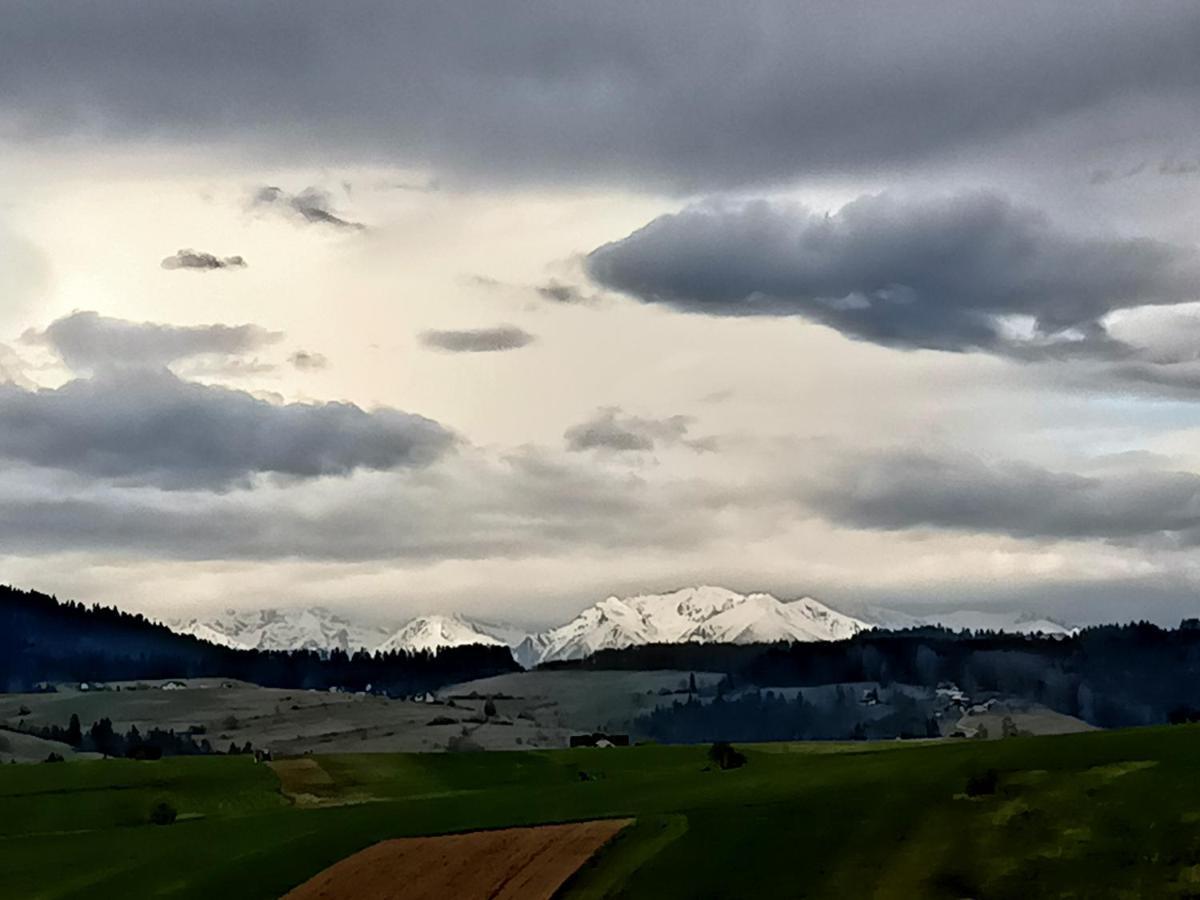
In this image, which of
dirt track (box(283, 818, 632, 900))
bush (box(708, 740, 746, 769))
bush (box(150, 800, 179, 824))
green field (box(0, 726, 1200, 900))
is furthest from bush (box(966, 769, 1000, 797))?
bush (box(150, 800, 179, 824))

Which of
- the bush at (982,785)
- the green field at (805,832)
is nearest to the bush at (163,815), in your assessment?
the green field at (805,832)

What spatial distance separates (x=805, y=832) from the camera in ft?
233

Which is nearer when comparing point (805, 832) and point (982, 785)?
point (805, 832)

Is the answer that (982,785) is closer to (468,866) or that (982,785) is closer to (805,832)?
(805,832)

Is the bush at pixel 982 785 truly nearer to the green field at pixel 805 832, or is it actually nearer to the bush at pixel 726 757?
the green field at pixel 805 832

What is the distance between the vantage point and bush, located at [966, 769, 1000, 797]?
7169 centimetres

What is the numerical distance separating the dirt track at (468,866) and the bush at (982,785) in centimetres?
1600

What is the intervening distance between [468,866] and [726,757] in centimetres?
5644

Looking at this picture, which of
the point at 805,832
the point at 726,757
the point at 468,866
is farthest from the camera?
the point at 726,757

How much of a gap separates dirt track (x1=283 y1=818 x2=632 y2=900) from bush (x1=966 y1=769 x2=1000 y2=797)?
52.5ft

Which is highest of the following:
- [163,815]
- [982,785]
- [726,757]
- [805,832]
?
[982,785]

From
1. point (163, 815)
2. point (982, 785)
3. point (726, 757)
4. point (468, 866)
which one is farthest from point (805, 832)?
point (163, 815)

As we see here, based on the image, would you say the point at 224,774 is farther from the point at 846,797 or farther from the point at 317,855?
the point at 846,797

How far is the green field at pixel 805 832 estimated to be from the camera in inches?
2435
